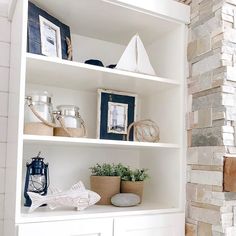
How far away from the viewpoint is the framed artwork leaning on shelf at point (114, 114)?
5.38 ft

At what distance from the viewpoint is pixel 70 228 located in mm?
1269

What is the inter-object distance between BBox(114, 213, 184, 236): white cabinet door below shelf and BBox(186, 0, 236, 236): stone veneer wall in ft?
0.20

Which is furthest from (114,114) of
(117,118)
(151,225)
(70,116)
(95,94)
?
(151,225)

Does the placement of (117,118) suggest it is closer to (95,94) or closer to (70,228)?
(95,94)

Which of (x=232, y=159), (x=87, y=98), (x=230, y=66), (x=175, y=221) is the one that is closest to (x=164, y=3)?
(x=230, y=66)

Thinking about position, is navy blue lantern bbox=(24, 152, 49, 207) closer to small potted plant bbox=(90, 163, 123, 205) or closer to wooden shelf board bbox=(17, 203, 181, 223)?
wooden shelf board bbox=(17, 203, 181, 223)

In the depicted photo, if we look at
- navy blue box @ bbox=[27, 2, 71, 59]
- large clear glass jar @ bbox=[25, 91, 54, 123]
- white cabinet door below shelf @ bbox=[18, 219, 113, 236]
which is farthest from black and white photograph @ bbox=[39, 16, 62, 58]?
white cabinet door below shelf @ bbox=[18, 219, 113, 236]

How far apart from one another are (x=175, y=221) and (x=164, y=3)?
0.97 m

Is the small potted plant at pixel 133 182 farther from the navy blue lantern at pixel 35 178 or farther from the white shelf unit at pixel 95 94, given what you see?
the navy blue lantern at pixel 35 178

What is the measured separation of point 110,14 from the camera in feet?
5.03

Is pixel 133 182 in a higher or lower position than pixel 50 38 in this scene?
lower

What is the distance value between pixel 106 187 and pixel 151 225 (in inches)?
10.1

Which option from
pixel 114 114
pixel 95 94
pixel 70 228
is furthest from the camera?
pixel 95 94

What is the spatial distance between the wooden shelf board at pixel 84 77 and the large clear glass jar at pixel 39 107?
0.12 meters
